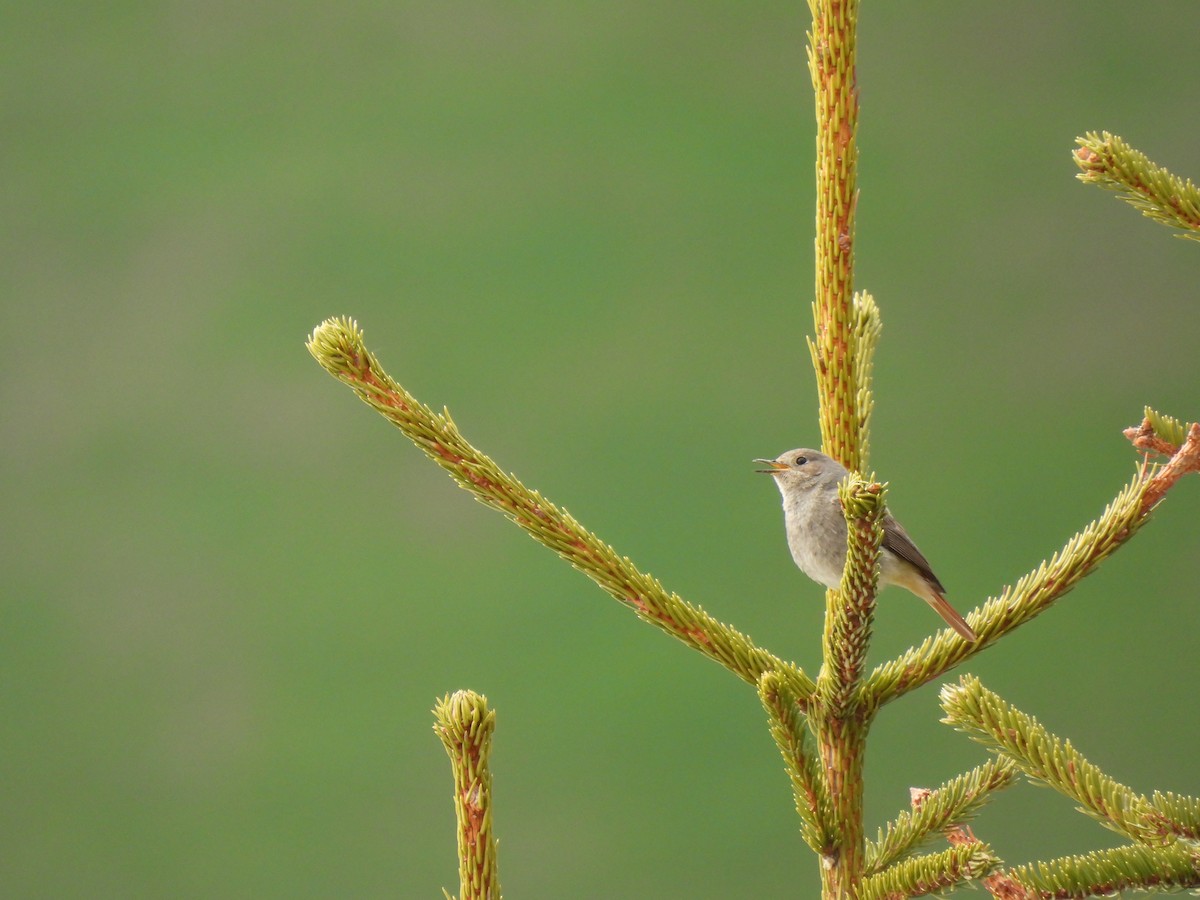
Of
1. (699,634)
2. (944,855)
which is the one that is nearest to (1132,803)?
(944,855)

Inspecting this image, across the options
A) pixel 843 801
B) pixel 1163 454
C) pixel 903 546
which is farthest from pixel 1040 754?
pixel 903 546

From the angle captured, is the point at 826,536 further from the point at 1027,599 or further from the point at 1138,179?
the point at 1138,179

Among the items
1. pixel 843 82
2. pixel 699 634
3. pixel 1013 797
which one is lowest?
pixel 699 634

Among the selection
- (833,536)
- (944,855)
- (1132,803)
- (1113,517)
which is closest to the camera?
(944,855)

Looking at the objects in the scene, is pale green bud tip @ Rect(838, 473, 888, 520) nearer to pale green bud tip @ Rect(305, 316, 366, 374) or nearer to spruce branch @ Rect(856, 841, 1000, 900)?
spruce branch @ Rect(856, 841, 1000, 900)

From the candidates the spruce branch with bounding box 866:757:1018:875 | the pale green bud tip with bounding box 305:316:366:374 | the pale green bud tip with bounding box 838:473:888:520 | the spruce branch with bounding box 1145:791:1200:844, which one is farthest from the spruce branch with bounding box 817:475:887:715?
the pale green bud tip with bounding box 305:316:366:374

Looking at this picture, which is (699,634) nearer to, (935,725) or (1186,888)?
(1186,888)
